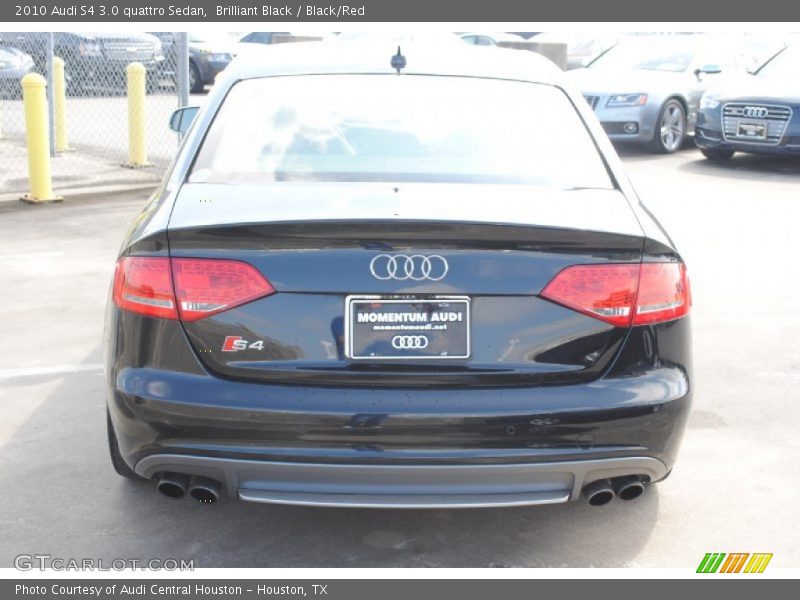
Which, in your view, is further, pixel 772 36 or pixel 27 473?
pixel 772 36

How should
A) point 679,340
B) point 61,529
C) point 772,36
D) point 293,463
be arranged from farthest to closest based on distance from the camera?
point 772,36, point 61,529, point 679,340, point 293,463

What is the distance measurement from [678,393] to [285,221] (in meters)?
1.30

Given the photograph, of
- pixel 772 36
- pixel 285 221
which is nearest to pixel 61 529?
pixel 285 221

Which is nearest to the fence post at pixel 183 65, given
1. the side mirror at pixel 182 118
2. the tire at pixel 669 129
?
the tire at pixel 669 129

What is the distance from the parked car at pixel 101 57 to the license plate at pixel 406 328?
Result: 11.9m

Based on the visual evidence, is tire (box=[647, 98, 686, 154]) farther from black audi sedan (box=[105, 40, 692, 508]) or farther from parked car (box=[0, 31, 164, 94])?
black audi sedan (box=[105, 40, 692, 508])

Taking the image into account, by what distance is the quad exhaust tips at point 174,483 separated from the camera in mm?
3500

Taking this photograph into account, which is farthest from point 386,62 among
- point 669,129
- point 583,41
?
point 583,41

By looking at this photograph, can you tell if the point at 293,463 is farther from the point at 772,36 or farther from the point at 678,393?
the point at 772,36

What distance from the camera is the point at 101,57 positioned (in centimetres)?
1534

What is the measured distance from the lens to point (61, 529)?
12.9ft

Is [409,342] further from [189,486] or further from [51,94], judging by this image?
[51,94]

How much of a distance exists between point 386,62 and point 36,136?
6.60 meters

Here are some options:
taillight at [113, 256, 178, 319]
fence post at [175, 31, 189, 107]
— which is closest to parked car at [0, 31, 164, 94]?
fence post at [175, 31, 189, 107]
